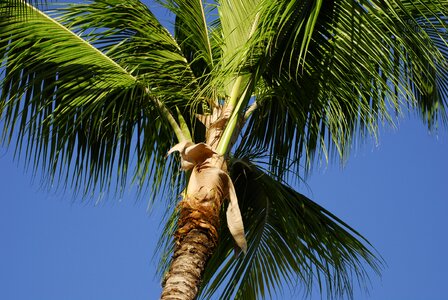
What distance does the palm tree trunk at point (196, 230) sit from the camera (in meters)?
5.99

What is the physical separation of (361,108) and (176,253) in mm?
2239

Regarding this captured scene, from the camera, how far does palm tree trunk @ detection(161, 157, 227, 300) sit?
5.99 m

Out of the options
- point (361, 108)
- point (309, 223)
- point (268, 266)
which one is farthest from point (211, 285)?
point (361, 108)

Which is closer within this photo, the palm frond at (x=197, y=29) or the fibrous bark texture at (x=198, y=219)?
the fibrous bark texture at (x=198, y=219)

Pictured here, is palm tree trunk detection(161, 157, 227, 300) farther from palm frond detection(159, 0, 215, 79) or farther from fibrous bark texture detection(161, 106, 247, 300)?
palm frond detection(159, 0, 215, 79)

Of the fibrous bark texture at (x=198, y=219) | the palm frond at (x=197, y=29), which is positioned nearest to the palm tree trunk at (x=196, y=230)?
the fibrous bark texture at (x=198, y=219)

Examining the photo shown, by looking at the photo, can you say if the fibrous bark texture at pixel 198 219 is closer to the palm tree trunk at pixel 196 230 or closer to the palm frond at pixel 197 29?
the palm tree trunk at pixel 196 230

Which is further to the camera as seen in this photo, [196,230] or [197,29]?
[197,29]

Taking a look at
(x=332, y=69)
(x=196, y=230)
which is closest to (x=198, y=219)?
(x=196, y=230)

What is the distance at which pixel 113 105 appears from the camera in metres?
7.74

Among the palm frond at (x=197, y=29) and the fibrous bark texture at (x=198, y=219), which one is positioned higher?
the palm frond at (x=197, y=29)

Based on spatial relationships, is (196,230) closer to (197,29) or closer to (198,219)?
(198,219)

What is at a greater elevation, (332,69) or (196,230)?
(332,69)

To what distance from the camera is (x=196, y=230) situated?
632 centimetres
